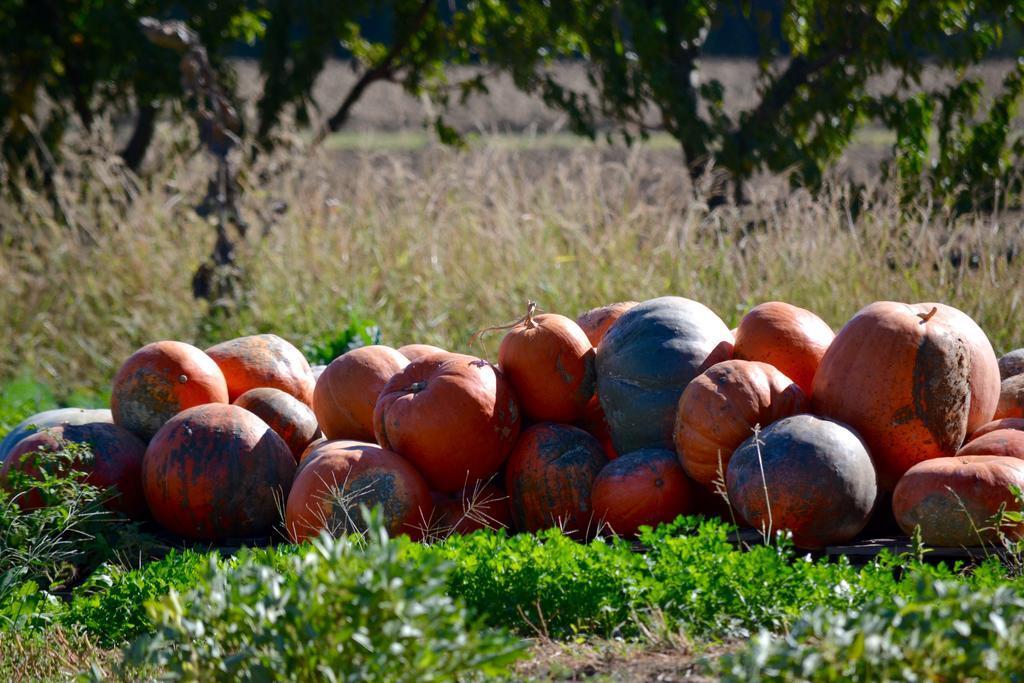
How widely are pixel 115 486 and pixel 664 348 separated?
7.15 ft

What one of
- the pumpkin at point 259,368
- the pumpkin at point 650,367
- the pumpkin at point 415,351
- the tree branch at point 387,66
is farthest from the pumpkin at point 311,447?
the tree branch at point 387,66

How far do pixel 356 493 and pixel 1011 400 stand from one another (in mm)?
2497

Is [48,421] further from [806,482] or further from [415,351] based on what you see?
[806,482]

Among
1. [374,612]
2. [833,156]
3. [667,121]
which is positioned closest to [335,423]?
[374,612]

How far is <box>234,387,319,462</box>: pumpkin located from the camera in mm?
4707

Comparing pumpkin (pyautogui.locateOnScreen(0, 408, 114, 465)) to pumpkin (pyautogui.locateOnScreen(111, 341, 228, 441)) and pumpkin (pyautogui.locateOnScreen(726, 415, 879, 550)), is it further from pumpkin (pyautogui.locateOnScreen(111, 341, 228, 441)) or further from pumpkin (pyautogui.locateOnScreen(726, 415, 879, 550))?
pumpkin (pyautogui.locateOnScreen(726, 415, 879, 550))

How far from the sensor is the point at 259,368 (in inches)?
196

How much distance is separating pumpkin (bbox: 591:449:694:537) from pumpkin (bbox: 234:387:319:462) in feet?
4.52

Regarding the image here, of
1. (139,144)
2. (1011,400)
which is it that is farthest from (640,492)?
(139,144)

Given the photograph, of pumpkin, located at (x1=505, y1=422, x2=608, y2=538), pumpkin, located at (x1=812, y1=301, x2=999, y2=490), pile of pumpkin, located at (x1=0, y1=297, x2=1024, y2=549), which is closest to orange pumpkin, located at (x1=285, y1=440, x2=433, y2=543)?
pile of pumpkin, located at (x1=0, y1=297, x2=1024, y2=549)

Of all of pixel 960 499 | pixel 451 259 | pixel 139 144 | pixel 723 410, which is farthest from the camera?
Result: pixel 139 144

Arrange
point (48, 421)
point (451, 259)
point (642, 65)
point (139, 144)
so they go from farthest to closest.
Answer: point (139, 144), point (642, 65), point (451, 259), point (48, 421)

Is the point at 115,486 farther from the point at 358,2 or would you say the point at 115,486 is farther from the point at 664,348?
the point at 358,2

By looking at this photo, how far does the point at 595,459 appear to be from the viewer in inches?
166
